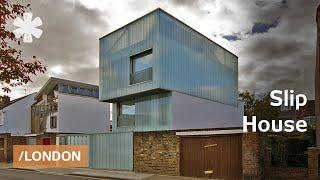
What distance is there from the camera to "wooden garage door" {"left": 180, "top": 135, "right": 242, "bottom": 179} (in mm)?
19800

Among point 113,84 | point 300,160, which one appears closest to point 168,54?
point 113,84

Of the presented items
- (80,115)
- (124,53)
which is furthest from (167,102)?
(80,115)

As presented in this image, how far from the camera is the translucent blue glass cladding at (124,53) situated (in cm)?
2861

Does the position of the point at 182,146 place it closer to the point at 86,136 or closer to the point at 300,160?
the point at 300,160

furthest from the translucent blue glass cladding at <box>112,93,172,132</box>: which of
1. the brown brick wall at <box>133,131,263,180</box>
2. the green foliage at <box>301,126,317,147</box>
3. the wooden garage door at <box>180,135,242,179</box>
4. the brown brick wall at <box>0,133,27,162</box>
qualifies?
the brown brick wall at <box>0,133,27,162</box>

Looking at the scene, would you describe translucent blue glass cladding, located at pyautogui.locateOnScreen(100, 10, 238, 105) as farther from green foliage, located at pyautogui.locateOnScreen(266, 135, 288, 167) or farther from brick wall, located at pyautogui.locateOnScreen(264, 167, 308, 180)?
brick wall, located at pyautogui.locateOnScreen(264, 167, 308, 180)

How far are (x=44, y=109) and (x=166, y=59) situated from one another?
83.4ft

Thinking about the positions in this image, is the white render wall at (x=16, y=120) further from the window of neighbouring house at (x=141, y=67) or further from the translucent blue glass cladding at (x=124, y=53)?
the window of neighbouring house at (x=141, y=67)

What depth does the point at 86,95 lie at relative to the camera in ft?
156

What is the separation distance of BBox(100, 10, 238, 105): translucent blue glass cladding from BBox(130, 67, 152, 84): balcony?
15.4 inches

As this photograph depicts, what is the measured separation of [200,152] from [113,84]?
12.7m

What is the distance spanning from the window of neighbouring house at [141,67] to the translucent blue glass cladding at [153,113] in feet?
4.98

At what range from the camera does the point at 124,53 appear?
3130 cm

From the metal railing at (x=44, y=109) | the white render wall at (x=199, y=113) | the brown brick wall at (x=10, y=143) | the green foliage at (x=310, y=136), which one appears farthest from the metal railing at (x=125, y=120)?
the metal railing at (x=44, y=109)
